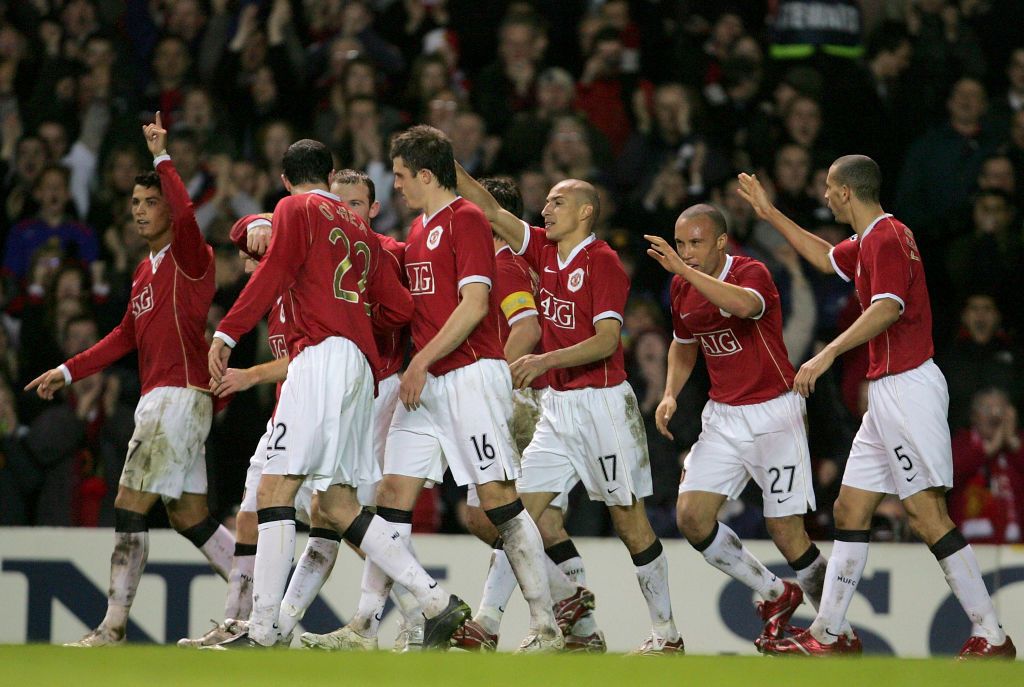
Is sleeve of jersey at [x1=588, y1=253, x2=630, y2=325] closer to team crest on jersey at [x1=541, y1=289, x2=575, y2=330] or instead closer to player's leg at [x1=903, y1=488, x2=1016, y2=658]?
team crest on jersey at [x1=541, y1=289, x2=575, y2=330]

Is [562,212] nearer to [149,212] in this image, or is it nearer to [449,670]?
[149,212]

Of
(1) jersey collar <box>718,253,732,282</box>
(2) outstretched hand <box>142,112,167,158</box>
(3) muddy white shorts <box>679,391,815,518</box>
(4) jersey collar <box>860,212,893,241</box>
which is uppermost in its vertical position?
(2) outstretched hand <box>142,112,167,158</box>

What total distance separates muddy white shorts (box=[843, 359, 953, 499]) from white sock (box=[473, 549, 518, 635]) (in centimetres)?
187

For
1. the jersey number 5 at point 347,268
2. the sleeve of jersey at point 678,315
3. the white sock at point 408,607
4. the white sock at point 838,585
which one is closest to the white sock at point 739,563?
the white sock at point 838,585

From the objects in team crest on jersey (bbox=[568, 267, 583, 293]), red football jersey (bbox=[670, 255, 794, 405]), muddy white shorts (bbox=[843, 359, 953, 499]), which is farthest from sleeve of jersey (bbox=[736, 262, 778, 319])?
team crest on jersey (bbox=[568, 267, 583, 293])

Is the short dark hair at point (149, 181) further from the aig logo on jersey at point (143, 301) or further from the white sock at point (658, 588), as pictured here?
the white sock at point (658, 588)

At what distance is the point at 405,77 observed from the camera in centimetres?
1247

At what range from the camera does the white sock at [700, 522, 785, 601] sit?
7.55 m

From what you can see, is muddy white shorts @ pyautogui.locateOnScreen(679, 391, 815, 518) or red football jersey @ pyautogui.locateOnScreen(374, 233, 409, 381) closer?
red football jersey @ pyautogui.locateOnScreen(374, 233, 409, 381)

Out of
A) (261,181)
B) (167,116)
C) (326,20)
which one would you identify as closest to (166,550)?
(261,181)

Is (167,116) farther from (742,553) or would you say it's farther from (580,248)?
(742,553)

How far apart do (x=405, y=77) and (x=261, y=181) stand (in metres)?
1.83

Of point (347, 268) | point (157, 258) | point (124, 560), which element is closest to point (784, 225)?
point (347, 268)

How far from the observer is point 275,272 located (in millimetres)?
6234
